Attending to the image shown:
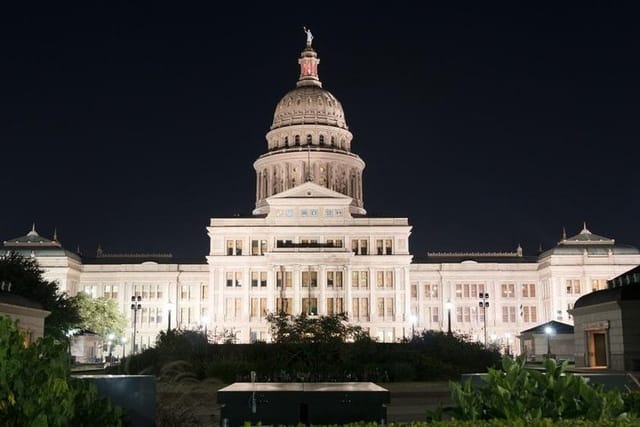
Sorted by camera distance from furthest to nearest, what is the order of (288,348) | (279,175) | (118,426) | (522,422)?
(279,175), (288,348), (118,426), (522,422)

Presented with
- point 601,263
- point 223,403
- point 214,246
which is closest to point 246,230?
point 214,246

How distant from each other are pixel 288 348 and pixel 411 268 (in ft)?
229

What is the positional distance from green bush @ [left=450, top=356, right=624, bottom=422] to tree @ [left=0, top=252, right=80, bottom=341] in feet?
207

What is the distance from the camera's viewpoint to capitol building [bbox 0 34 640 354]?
101m

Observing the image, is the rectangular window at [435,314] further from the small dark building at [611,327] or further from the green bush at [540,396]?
the green bush at [540,396]

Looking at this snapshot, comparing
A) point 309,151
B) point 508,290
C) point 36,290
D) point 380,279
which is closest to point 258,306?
point 380,279

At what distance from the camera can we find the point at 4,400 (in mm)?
9203

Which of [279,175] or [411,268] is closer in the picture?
[411,268]

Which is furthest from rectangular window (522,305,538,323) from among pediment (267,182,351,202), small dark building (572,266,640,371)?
small dark building (572,266,640,371)

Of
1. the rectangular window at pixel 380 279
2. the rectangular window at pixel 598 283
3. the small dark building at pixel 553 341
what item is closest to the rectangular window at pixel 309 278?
the rectangular window at pixel 380 279

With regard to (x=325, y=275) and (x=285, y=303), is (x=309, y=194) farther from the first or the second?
(x=285, y=303)

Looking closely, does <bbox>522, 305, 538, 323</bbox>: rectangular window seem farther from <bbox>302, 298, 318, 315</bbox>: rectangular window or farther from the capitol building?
<bbox>302, 298, 318, 315</bbox>: rectangular window

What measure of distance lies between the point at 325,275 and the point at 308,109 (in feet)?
134

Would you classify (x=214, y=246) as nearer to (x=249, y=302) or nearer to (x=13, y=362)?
(x=249, y=302)
